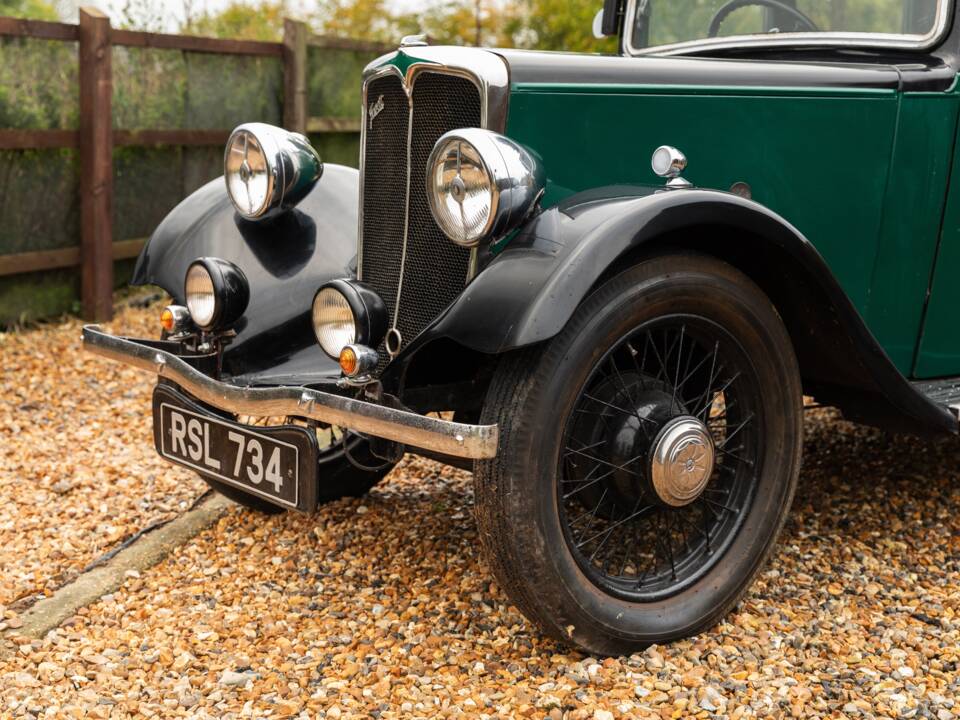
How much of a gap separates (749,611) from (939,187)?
1351 millimetres

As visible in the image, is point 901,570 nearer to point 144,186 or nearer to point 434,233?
point 434,233

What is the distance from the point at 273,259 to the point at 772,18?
68.1 inches

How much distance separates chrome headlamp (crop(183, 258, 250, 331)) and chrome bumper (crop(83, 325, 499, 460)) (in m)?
0.17

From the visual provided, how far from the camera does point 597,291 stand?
2.38 metres

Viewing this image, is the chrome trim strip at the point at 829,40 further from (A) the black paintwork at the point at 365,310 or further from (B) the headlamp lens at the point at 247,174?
(A) the black paintwork at the point at 365,310

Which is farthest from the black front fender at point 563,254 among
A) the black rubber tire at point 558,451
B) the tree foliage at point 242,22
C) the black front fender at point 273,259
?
the tree foliage at point 242,22

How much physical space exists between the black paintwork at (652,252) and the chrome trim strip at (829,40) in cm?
92

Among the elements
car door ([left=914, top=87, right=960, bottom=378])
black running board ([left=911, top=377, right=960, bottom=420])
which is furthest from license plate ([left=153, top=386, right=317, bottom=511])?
car door ([left=914, top=87, right=960, bottom=378])

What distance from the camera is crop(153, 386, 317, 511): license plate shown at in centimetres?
248

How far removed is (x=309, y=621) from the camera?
2.82 meters

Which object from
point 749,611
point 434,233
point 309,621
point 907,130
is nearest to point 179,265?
point 434,233

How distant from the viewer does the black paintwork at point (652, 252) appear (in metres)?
2.24

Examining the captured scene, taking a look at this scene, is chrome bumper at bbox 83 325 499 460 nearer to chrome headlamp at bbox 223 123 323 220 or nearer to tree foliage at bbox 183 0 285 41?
chrome headlamp at bbox 223 123 323 220

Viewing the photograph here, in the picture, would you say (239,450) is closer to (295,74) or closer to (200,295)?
(200,295)
